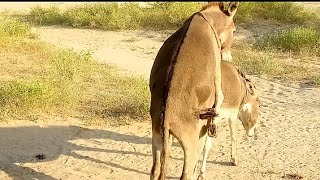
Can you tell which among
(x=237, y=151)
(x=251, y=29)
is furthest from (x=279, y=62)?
(x=237, y=151)

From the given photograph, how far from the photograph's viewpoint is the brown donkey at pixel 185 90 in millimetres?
3875

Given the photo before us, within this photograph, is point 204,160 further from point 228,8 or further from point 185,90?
point 185,90

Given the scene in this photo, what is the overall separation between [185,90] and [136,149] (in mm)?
3249

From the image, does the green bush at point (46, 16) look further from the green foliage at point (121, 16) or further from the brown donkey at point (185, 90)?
the brown donkey at point (185, 90)

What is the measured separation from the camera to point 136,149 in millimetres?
7082

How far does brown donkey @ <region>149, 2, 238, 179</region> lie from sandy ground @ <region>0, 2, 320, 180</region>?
2342mm

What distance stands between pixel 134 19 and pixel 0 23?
4.04 meters

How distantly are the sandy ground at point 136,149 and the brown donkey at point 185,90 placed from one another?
234 centimetres

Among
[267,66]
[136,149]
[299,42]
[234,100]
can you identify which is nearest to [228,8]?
[234,100]

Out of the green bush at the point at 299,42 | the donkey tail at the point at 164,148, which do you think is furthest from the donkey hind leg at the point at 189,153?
the green bush at the point at 299,42

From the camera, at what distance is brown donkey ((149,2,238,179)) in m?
3.88

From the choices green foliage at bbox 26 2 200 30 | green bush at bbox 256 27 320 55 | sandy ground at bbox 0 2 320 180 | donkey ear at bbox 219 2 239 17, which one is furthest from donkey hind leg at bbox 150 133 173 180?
green foliage at bbox 26 2 200 30

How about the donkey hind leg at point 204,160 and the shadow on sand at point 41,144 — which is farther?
the shadow on sand at point 41,144

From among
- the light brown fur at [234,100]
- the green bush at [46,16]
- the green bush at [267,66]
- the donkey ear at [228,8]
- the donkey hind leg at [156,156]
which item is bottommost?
the green bush at [46,16]
